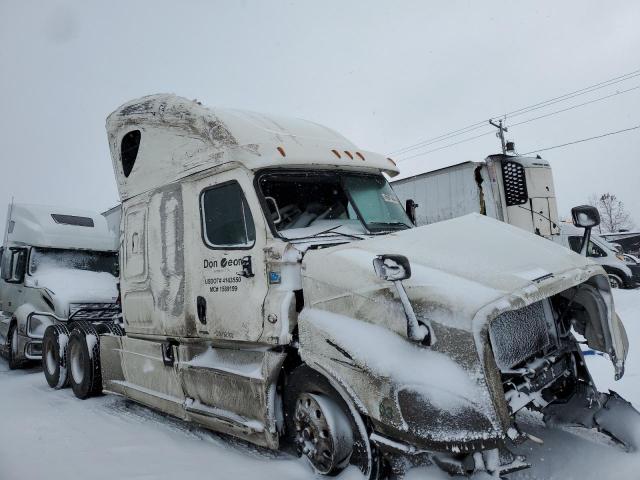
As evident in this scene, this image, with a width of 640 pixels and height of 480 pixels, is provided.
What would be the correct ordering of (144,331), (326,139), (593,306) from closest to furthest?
(593,306), (326,139), (144,331)

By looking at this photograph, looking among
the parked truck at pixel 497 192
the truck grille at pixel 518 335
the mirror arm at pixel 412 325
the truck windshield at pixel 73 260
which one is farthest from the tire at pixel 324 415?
the parked truck at pixel 497 192

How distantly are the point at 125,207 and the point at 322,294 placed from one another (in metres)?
3.42

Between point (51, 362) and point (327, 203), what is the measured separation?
5.63 metres

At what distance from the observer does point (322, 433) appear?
333cm

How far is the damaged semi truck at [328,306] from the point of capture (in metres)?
2.75

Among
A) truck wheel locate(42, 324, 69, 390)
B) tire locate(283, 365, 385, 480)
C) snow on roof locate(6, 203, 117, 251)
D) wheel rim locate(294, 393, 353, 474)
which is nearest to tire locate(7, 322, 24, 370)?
snow on roof locate(6, 203, 117, 251)

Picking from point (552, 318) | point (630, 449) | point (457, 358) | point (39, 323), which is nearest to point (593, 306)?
point (552, 318)

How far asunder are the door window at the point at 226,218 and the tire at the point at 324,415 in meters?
1.20

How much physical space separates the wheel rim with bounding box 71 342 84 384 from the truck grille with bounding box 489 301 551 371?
228 inches

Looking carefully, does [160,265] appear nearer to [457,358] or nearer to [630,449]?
[457,358]

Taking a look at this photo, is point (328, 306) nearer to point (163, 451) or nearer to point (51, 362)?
point (163, 451)

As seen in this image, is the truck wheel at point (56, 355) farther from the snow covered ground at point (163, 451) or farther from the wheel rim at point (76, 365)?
the snow covered ground at point (163, 451)

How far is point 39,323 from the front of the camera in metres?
8.62

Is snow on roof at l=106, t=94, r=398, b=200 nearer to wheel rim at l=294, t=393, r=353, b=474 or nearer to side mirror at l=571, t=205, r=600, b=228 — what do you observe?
A: side mirror at l=571, t=205, r=600, b=228
